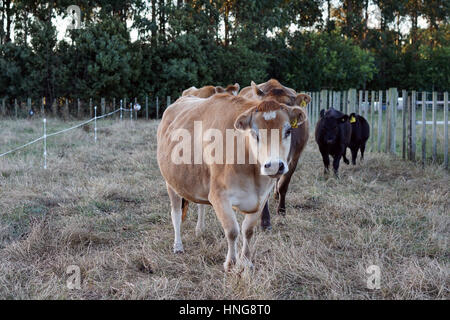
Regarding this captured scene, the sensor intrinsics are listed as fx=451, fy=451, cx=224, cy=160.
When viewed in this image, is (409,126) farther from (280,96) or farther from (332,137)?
(280,96)

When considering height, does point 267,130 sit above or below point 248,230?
above

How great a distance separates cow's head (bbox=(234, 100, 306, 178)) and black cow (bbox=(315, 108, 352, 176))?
17.0 ft

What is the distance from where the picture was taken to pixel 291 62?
3291 cm

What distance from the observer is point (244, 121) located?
11.3 ft

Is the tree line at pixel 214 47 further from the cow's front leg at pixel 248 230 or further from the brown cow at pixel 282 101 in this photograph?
the cow's front leg at pixel 248 230

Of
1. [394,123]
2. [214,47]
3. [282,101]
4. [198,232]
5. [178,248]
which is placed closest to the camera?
[178,248]

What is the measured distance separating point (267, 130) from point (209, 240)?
184 centimetres

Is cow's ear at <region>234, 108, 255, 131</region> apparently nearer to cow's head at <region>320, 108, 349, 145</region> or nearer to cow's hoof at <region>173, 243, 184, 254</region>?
cow's hoof at <region>173, 243, 184, 254</region>

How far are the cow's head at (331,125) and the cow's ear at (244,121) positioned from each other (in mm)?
5334

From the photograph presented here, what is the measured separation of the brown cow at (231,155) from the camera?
3.43 m

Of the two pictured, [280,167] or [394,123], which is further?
[394,123]

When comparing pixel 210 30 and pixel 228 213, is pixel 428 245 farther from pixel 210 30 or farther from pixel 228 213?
pixel 210 30

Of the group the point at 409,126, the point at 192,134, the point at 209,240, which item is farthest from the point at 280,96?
the point at 409,126

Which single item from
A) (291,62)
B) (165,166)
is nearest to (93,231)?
(165,166)
